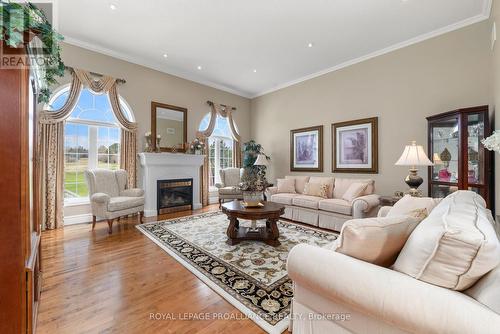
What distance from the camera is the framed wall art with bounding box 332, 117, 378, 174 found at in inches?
171

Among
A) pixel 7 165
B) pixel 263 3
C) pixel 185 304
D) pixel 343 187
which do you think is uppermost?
pixel 263 3

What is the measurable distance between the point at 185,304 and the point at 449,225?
185 centimetres

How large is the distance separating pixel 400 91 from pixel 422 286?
13.9 feet

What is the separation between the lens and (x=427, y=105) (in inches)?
146

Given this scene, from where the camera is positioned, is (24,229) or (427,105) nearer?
(24,229)

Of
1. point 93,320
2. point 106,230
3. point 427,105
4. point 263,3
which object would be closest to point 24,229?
point 93,320

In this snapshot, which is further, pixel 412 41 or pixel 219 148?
pixel 219 148

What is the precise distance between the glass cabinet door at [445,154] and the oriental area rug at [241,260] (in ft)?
5.66

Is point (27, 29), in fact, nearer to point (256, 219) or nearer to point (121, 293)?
point (121, 293)

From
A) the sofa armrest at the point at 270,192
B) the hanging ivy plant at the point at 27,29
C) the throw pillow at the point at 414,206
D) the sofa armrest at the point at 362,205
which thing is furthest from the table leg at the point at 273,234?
the hanging ivy plant at the point at 27,29

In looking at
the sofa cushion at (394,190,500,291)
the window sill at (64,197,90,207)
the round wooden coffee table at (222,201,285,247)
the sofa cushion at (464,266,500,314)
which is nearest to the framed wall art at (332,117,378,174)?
the round wooden coffee table at (222,201,285,247)

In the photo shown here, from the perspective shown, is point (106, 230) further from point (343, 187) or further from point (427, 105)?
point (427, 105)

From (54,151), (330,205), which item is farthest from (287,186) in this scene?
(54,151)

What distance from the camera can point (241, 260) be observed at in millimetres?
2562
